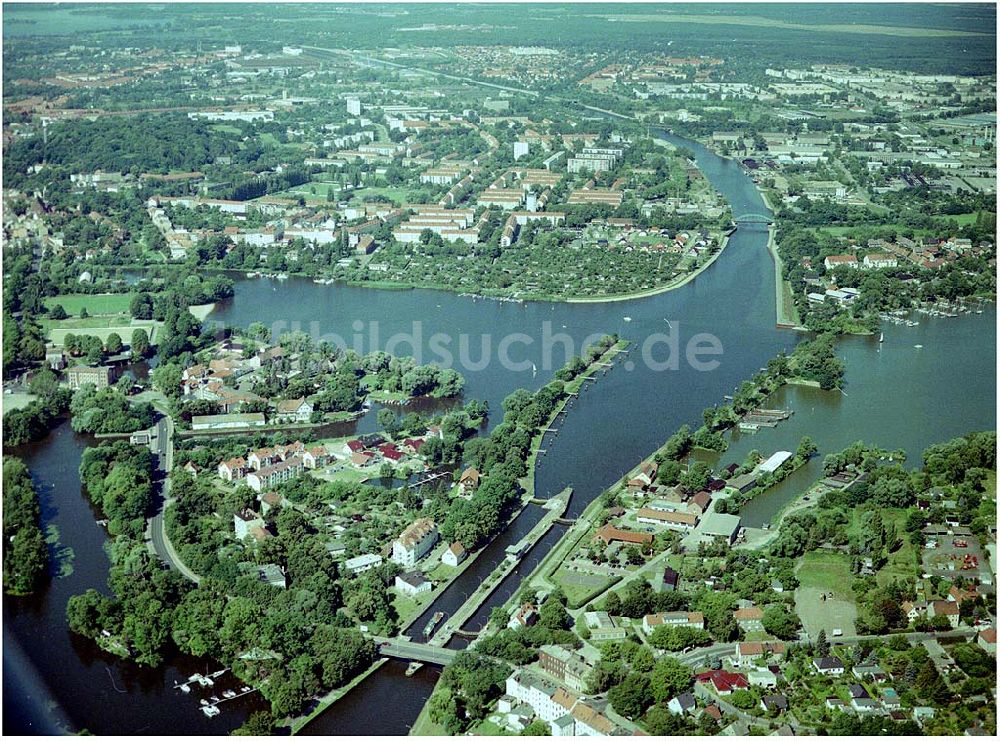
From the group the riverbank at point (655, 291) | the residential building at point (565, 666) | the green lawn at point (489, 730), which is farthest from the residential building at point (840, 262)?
the green lawn at point (489, 730)

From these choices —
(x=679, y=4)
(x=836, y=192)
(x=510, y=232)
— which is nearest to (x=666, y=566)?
(x=510, y=232)

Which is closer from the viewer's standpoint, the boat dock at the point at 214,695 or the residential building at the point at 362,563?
the boat dock at the point at 214,695

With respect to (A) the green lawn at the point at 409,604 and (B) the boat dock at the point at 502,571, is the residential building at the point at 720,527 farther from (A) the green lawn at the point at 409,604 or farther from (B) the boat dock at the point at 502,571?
(A) the green lawn at the point at 409,604

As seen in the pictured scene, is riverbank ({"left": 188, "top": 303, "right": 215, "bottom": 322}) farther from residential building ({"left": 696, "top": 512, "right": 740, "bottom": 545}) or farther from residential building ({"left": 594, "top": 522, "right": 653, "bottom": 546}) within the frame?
residential building ({"left": 696, "top": 512, "right": 740, "bottom": 545})

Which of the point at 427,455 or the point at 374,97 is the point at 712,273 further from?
the point at 374,97

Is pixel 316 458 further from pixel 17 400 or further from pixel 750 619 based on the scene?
pixel 750 619
